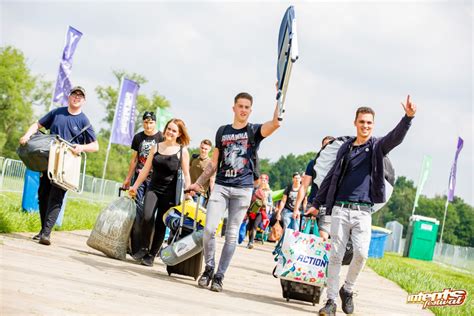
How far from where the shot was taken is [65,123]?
10.3 m

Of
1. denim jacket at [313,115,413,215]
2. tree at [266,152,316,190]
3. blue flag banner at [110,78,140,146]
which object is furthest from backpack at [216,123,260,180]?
tree at [266,152,316,190]

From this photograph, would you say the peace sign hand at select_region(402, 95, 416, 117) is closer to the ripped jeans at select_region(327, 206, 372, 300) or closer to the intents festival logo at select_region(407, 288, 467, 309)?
the ripped jeans at select_region(327, 206, 372, 300)

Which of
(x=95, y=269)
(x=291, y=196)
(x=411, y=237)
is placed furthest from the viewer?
(x=411, y=237)

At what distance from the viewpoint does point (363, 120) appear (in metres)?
7.73

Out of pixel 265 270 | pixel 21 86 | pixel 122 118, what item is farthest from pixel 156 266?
pixel 21 86

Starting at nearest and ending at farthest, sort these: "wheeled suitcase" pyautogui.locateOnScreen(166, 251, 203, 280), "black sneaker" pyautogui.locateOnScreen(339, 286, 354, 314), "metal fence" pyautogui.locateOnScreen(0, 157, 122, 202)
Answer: "black sneaker" pyautogui.locateOnScreen(339, 286, 354, 314), "wheeled suitcase" pyautogui.locateOnScreen(166, 251, 203, 280), "metal fence" pyautogui.locateOnScreen(0, 157, 122, 202)

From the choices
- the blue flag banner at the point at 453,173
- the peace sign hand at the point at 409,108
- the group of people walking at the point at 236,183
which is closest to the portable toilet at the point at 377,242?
the blue flag banner at the point at 453,173

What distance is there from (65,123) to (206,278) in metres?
3.24

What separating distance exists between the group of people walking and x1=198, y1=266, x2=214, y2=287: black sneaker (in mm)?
10

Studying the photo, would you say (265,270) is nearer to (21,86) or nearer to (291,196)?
(291,196)

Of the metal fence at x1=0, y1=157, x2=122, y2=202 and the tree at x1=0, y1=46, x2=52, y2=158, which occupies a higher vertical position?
the tree at x1=0, y1=46, x2=52, y2=158

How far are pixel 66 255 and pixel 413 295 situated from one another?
475cm

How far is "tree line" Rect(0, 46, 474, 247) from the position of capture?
6650 cm

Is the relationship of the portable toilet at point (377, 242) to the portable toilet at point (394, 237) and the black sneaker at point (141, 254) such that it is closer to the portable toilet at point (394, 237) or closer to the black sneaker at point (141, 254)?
the black sneaker at point (141, 254)
